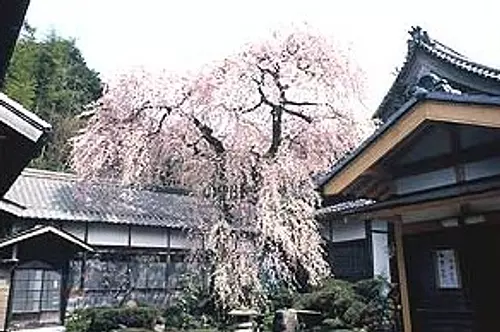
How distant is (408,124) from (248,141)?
824cm

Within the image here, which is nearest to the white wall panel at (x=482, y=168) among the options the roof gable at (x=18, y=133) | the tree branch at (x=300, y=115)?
the roof gable at (x=18, y=133)

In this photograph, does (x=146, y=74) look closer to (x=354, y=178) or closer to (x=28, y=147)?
(x=354, y=178)

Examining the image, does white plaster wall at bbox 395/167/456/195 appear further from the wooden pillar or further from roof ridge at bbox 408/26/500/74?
roof ridge at bbox 408/26/500/74

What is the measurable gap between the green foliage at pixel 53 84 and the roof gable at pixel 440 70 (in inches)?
816

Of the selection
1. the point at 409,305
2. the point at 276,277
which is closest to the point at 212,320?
the point at 276,277

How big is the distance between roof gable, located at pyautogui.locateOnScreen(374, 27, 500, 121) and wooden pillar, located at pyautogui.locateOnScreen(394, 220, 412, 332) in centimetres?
222

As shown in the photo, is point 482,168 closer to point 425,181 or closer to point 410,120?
point 425,181

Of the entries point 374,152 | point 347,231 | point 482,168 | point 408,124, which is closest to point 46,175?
point 347,231

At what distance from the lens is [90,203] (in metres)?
19.6

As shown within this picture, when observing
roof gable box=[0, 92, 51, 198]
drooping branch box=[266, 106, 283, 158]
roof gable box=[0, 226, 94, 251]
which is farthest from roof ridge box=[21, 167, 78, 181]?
roof gable box=[0, 92, 51, 198]

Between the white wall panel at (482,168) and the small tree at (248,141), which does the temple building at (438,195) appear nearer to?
the white wall panel at (482,168)

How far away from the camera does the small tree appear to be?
13883 millimetres

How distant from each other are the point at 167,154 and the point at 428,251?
9355 millimetres

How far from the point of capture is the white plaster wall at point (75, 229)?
59.2ft
